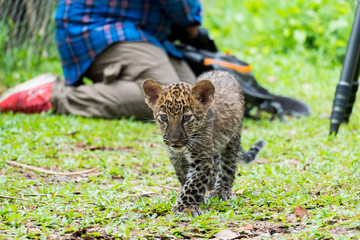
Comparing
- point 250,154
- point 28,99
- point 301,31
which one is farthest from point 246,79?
point 301,31

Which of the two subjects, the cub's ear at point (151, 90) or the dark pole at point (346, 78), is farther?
the dark pole at point (346, 78)

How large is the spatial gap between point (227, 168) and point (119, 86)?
3540 mm

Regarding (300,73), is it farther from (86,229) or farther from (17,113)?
(86,229)

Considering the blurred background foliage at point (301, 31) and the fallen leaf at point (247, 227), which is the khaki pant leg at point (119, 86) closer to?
the fallen leaf at point (247, 227)

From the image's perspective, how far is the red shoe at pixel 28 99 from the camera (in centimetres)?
758

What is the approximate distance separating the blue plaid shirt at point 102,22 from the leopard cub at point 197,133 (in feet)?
11.2

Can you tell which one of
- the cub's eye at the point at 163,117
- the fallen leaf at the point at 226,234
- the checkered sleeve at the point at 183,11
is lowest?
the fallen leaf at the point at 226,234

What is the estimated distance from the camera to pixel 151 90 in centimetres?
414

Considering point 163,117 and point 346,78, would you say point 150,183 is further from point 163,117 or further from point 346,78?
point 346,78

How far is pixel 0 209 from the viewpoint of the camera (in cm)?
380

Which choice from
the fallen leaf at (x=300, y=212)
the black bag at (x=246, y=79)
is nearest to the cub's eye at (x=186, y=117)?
the fallen leaf at (x=300, y=212)

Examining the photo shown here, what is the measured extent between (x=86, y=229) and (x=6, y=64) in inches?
246

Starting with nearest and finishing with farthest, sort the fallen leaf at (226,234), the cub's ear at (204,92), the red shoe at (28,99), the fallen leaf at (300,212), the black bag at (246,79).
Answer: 1. the fallen leaf at (226,234)
2. the fallen leaf at (300,212)
3. the cub's ear at (204,92)
4. the red shoe at (28,99)
5. the black bag at (246,79)

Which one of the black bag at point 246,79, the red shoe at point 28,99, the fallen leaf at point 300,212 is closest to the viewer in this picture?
the fallen leaf at point 300,212
